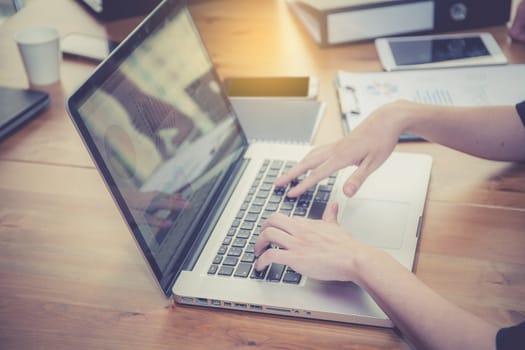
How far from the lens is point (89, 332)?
80 cm

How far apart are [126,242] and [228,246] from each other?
0.56 ft

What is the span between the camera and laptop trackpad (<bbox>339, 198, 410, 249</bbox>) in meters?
0.86

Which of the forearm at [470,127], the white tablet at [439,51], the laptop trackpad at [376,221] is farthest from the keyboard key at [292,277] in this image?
the white tablet at [439,51]

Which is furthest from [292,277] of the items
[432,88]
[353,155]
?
[432,88]

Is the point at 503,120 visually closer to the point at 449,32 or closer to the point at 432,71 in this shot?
the point at 432,71

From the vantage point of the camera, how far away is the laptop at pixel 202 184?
77 centimetres

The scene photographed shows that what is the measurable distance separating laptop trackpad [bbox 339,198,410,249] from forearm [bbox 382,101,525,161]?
154 millimetres

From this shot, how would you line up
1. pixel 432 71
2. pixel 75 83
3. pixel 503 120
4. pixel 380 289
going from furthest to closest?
pixel 75 83 → pixel 432 71 → pixel 503 120 → pixel 380 289

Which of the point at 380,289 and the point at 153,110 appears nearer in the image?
the point at 380,289

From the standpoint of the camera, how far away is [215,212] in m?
0.93

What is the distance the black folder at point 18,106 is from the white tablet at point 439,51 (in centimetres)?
70

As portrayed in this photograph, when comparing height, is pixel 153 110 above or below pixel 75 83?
above

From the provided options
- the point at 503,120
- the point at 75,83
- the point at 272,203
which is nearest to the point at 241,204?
the point at 272,203

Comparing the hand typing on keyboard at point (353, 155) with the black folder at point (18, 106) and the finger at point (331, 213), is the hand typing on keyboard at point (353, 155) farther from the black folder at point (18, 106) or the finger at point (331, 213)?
the black folder at point (18, 106)
